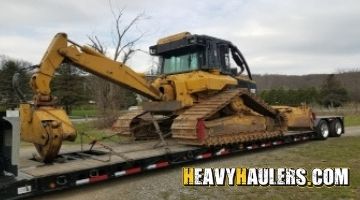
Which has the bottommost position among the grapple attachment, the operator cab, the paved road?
the paved road

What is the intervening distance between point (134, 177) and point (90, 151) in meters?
1.42

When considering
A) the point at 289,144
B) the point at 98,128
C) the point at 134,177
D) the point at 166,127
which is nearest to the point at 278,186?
the point at 134,177

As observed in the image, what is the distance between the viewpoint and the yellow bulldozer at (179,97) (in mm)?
8547

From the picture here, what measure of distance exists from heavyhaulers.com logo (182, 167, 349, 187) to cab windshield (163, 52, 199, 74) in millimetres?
3891

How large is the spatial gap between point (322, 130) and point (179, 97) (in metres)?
6.98

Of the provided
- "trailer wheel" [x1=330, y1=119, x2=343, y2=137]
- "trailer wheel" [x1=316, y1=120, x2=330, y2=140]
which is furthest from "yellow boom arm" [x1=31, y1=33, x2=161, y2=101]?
"trailer wheel" [x1=330, y1=119, x2=343, y2=137]

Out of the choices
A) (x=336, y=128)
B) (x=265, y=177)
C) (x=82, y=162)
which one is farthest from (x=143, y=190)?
(x=336, y=128)

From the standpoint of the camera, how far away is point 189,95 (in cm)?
1191

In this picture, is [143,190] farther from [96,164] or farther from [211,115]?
[211,115]

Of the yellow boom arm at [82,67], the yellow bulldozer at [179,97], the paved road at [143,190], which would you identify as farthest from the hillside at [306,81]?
the paved road at [143,190]

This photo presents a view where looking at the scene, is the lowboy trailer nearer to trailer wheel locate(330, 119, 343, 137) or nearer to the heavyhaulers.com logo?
the heavyhaulers.com logo

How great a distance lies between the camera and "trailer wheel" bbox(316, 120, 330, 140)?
16.0 metres

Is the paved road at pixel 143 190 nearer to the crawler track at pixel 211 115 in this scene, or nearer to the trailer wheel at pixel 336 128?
the crawler track at pixel 211 115

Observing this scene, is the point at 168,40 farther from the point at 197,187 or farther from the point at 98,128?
the point at 98,128
